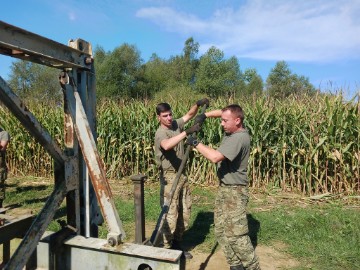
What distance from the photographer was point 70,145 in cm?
231

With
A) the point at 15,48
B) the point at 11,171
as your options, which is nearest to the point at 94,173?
the point at 15,48

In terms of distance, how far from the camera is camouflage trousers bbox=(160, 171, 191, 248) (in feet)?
14.1

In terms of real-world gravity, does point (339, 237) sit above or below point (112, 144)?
below

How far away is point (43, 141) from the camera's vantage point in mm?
1939

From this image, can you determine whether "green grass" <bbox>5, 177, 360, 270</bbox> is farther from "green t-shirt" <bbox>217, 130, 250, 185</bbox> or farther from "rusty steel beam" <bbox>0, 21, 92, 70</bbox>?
"rusty steel beam" <bbox>0, 21, 92, 70</bbox>

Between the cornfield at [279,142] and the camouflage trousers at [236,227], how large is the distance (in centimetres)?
423

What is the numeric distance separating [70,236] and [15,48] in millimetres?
1157

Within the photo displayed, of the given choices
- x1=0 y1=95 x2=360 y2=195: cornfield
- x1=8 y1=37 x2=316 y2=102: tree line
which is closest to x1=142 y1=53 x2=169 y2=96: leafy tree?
x1=8 y1=37 x2=316 y2=102: tree line

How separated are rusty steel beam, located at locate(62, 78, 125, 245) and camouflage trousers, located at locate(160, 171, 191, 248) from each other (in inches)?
85.4

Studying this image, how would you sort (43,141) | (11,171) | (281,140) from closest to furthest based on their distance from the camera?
(43,141) < (281,140) < (11,171)

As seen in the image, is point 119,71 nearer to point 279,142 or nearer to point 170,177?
point 279,142

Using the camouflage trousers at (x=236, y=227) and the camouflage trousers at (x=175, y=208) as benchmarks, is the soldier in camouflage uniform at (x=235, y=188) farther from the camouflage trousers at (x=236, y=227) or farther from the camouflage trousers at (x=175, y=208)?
the camouflage trousers at (x=175, y=208)

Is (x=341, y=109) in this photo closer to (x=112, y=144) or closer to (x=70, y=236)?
(x=112, y=144)

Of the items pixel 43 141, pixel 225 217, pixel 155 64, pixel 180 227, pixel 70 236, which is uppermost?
pixel 155 64
